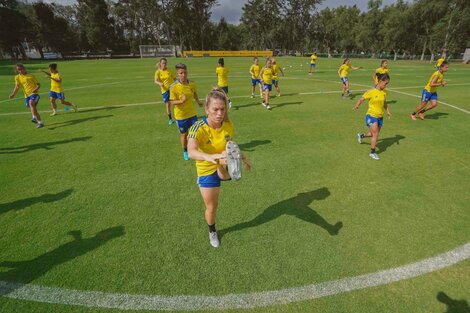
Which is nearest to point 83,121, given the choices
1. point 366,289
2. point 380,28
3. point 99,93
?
point 99,93

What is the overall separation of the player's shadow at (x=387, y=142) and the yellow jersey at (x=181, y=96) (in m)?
6.10

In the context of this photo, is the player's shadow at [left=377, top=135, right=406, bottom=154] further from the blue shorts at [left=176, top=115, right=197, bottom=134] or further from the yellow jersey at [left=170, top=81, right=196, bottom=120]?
the yellow jersey at [left=170, top=81, right=196, bottom=120]

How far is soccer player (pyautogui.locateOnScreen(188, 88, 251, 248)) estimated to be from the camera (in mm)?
3299

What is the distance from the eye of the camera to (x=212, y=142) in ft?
12.1

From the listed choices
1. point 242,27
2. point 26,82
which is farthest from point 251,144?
point 242,27

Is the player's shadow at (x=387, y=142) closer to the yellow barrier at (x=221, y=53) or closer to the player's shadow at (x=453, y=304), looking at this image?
the player's shadow at (x=453, y=304)

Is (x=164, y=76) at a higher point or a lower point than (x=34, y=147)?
higher

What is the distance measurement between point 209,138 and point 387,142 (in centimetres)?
779

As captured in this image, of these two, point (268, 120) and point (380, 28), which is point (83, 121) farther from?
point (380, 28)

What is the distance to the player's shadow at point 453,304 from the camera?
3.28 m

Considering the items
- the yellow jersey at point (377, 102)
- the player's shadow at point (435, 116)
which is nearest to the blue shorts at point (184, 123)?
the yellow jersey at point (377, 102)

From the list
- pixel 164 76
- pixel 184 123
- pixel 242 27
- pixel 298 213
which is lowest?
pixel 298 213

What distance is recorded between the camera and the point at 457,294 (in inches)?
137

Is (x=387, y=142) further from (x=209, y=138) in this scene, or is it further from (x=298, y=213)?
(x=209, y=138)
